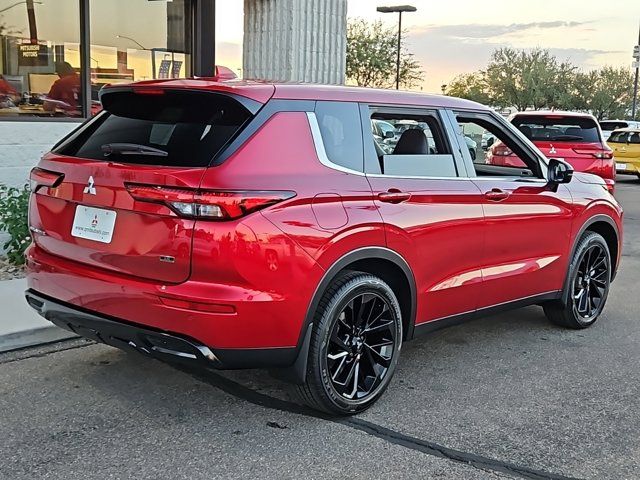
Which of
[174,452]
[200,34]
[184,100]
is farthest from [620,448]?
[200,34]

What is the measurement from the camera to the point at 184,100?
3836 millimetres

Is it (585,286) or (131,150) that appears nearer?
(131,150)

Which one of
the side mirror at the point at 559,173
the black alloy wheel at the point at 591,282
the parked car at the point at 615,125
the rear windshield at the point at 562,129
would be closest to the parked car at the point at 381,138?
the side mirror at the point at 559,173

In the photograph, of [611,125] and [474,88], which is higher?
[474,88]

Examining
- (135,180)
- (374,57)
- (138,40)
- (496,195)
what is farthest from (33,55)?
(374,57)

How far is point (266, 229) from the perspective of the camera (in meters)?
3.48

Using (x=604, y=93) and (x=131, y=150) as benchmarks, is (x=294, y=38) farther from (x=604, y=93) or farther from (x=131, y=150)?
(x=604, y=93)

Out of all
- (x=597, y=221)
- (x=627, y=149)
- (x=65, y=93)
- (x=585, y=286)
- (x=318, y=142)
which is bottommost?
(x=585, y=286)

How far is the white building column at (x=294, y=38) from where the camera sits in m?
10.3

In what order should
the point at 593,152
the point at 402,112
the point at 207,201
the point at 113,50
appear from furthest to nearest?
1. the point at 593,152
2. the point at 113,50
3. the point at 402,112
4. the point at 207,201

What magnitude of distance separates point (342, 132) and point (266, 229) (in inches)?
33.9

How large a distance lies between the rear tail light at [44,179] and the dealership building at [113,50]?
13.1 feet

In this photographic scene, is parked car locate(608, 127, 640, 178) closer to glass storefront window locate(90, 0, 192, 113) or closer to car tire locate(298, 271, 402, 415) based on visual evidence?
glass storefront window locate(90, 0, 192, 113)

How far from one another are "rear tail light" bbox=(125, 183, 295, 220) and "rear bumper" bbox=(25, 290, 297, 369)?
0.59m
